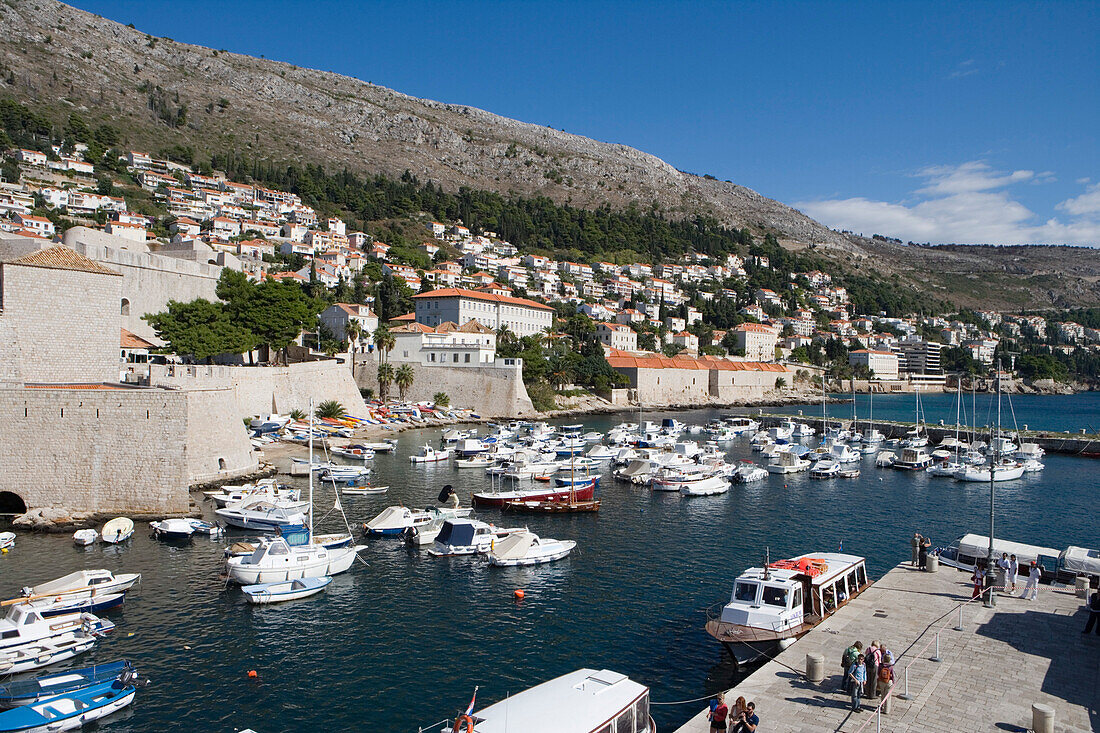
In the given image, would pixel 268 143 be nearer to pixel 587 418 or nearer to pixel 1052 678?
pixel 587 418

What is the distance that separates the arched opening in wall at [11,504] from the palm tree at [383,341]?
35.6 meters

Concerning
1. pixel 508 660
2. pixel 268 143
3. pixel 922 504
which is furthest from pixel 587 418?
pixel 268 143

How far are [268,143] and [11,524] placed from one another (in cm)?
13654

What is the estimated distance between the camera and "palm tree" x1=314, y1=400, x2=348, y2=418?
4253 centimetres

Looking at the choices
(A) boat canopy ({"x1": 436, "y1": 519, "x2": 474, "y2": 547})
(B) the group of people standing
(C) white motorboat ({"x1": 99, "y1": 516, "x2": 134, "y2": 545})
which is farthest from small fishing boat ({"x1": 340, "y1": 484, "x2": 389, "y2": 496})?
(B) the group of people standing

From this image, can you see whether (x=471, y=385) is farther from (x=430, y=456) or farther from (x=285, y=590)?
(x=285, y=590)

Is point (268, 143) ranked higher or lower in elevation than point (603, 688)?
higher

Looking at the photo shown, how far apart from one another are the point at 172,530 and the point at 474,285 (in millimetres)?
72859

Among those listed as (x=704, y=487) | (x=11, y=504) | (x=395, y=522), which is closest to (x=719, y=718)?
(x=395, y=522)

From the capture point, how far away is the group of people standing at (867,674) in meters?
9.03

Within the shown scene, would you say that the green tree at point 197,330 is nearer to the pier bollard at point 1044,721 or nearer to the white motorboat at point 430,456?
the white motorboat at point 430,456

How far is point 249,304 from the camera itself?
42344 mm

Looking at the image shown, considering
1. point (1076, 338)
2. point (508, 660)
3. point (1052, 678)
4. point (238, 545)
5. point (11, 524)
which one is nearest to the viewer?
point (1052, 678)

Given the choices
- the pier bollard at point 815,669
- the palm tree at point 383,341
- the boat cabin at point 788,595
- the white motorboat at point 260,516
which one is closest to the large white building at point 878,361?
the palm tree at point 383,341
